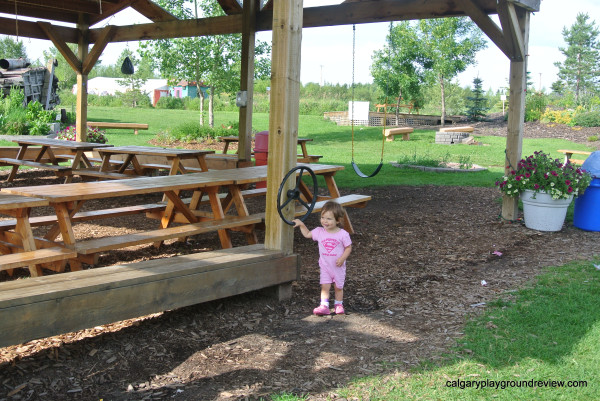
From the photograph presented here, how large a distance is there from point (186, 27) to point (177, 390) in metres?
8.44

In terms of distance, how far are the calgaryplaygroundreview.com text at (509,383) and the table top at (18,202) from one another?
3.16m

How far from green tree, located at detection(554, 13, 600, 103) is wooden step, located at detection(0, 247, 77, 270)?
67118 mm

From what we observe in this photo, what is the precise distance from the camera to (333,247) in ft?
14.4

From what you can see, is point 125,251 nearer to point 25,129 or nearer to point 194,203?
point 194,203

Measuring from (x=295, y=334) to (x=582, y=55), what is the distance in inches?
2752

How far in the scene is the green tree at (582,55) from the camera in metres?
63.2

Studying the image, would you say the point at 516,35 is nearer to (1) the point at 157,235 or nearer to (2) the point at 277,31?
(2) the point at 277,31

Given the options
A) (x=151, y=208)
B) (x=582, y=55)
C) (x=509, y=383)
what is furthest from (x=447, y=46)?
(x=582, y=55)

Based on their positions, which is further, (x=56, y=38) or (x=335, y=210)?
(x=56, y=38)

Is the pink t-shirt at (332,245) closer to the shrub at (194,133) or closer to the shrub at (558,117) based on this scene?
the shrub at (194,133)

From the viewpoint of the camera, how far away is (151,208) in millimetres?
6121

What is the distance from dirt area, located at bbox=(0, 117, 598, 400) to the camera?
321 centimetres

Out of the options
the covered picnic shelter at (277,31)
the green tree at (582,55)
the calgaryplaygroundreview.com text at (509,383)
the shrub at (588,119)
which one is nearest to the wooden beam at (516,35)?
the covered picnic shelter at (277,31)

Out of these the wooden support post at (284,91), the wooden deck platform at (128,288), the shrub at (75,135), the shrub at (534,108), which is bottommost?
the wooden deck platform at (128,288)
